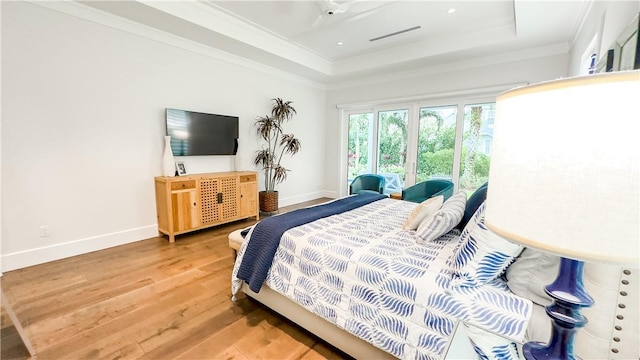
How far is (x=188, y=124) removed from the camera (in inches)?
149

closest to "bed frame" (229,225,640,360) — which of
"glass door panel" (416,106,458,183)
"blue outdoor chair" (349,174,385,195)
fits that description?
"blue outdoor chair" (349,174,385,195)

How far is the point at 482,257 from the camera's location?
1242 mm

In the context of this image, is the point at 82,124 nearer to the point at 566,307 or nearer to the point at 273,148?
the point at 273,148

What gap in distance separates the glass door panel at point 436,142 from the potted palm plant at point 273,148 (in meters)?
2.44

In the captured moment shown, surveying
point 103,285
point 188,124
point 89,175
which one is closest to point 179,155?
point 188,124

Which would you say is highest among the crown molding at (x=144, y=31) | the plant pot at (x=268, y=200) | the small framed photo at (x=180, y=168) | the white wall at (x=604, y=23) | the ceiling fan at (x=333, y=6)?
the ceiling fan at (x=333, y=6)

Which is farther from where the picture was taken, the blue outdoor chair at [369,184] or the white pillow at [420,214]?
the blue outdoor chair at [369,184]

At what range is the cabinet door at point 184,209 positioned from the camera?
3.45 meters

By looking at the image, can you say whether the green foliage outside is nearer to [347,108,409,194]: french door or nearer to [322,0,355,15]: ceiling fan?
[347,108,409,194]: french door

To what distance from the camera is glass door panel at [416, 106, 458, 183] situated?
186 inches

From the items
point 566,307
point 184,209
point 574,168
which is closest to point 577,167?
point 574,168

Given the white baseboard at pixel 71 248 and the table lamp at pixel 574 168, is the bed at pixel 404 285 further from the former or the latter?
the white baseboard at pixel 71 248

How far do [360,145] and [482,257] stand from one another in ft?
16.1

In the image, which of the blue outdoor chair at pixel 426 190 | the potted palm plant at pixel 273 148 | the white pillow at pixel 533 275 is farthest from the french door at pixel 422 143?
the white pillow at pixel 533 275
